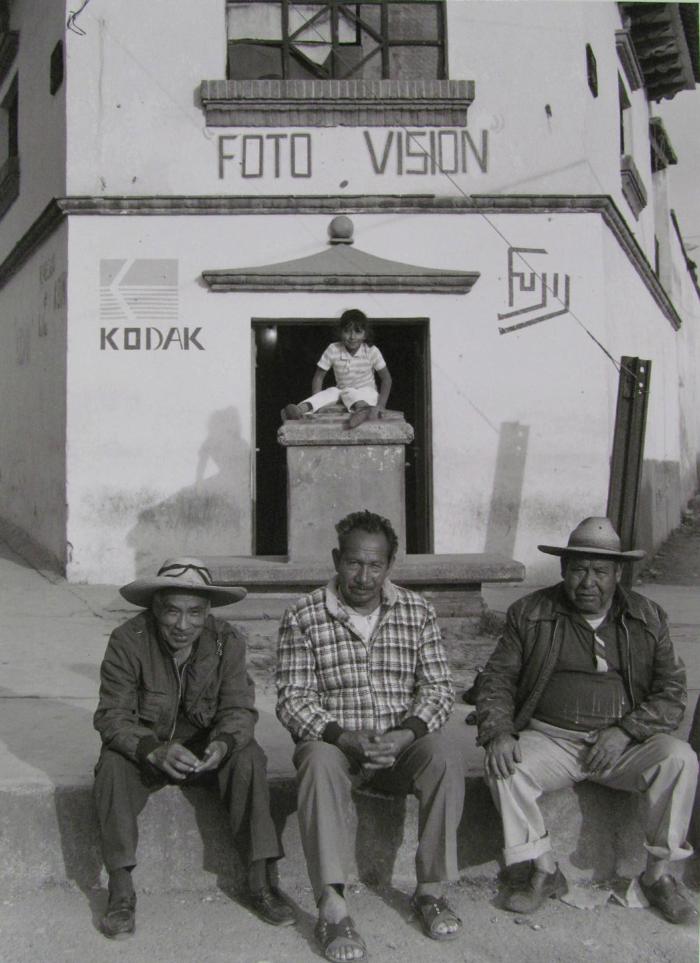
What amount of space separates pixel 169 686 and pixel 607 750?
5.10 ft

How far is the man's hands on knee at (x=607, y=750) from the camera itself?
3584 mm

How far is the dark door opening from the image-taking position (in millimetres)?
9406

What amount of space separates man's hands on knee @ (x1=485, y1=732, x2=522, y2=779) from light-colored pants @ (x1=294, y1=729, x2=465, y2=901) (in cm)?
11

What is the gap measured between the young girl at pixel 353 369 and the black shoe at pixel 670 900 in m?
4.55

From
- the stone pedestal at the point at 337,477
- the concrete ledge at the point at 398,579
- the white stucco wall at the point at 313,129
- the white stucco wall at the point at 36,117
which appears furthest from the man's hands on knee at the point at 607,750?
the white stucco wall at the point at 36,117

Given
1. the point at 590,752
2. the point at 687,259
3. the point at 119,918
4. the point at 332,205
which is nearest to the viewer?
the point at 119,918

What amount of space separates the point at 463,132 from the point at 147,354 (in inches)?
136

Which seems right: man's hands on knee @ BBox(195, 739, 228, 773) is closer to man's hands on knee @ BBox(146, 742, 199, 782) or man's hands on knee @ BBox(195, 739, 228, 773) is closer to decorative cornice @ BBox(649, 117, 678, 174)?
man's hands on knee @ BBox(146, 742, 199, 782)

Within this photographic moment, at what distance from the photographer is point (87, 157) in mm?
9117

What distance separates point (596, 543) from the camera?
3744mm

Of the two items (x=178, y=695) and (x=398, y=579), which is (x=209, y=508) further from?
(x=178, y=695)

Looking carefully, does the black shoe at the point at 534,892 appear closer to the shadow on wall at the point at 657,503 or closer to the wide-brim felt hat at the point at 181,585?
the wide-brim felt hat at the point at 181,585

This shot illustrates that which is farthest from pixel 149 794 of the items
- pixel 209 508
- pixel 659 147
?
pixel 659 147

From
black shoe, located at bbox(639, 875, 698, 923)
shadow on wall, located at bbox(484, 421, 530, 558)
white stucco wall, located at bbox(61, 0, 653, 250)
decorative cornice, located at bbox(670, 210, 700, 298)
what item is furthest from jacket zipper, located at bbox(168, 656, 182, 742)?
decorative cornice, located at bbox(670, 210, 700, 298)
